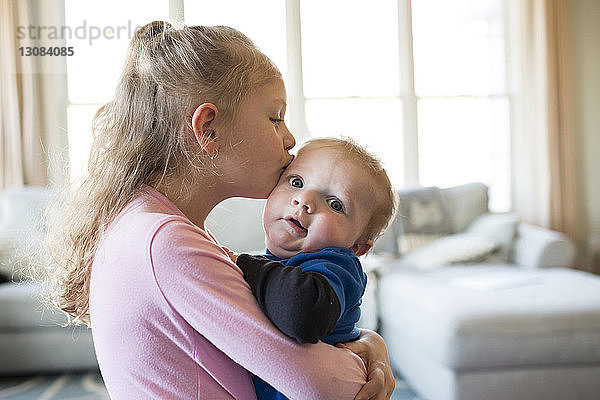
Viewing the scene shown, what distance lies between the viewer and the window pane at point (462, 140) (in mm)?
5051

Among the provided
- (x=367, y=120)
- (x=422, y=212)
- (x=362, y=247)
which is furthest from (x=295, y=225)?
(x=367, y=120)

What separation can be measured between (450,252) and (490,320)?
1266 mm

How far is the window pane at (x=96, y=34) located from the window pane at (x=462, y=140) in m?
2.23

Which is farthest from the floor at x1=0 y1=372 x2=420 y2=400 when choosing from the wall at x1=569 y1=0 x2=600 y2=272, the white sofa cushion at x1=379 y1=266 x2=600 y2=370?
the wall at x1=569 y1=0 x2=600 y2=272

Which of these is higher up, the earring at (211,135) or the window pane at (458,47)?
the window pane at (458,47)

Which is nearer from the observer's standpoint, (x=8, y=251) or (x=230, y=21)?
(x=8, y=251)

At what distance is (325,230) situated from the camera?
1026 millimetres

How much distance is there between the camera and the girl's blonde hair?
34.9 inches

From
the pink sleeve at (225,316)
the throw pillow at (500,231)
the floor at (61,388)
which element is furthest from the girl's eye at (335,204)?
the throw pillow at (500,231)

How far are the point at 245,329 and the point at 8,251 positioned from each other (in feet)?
9.82

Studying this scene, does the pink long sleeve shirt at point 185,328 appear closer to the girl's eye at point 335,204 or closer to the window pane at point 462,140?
the girl's eye at point 335,204

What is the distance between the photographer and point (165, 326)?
2.57 ft

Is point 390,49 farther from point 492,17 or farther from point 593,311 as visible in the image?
point 593,311

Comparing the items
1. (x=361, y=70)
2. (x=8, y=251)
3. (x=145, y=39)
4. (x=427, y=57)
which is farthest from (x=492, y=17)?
(x=145, y=39)
